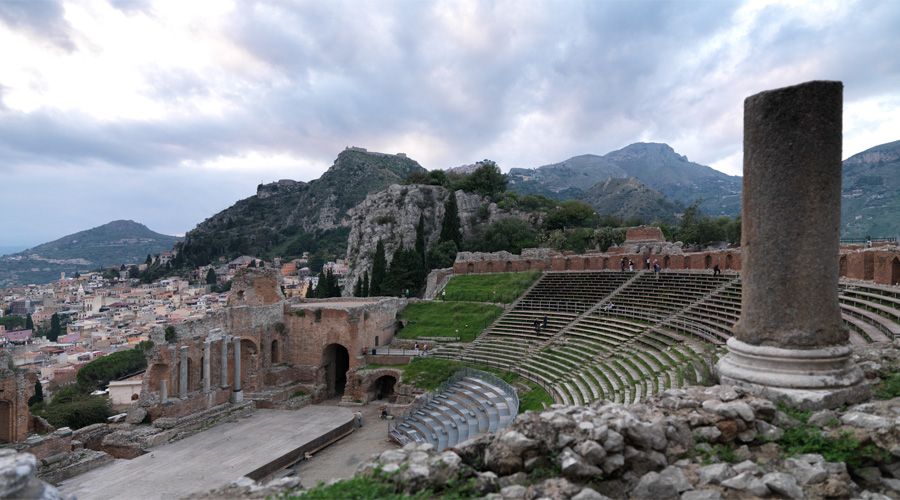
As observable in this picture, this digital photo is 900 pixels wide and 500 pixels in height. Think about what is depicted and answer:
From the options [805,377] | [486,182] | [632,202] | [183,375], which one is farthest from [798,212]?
[632,202]

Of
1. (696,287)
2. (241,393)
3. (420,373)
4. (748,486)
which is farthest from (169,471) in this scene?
(696,287)

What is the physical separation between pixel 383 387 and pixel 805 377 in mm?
23842

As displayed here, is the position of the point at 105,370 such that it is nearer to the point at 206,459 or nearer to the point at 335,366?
the point at 335,366

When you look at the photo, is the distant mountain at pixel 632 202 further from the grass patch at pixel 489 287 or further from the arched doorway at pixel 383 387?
the arched doorway at pixel 383 387

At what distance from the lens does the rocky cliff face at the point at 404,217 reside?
61.4 meters

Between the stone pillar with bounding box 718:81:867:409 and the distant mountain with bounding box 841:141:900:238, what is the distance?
187 ft

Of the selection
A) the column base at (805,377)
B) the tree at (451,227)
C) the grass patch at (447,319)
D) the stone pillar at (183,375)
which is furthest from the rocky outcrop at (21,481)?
the tree at (451,227)

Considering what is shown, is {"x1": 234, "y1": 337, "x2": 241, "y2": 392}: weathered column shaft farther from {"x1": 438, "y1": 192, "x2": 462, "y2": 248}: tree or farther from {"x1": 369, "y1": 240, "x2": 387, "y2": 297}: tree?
{"x1": 438, "y1": 192, "x2": 462, "y2": 248}: tree

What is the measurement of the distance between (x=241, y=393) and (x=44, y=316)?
10127 centimetres

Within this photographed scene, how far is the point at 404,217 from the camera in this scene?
2488 inches

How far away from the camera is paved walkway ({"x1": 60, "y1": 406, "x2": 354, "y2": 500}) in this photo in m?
15.6

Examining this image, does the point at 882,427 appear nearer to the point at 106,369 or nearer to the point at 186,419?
the point at 186,419

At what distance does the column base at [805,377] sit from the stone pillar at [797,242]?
12 millimetres

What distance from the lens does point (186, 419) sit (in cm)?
2152
